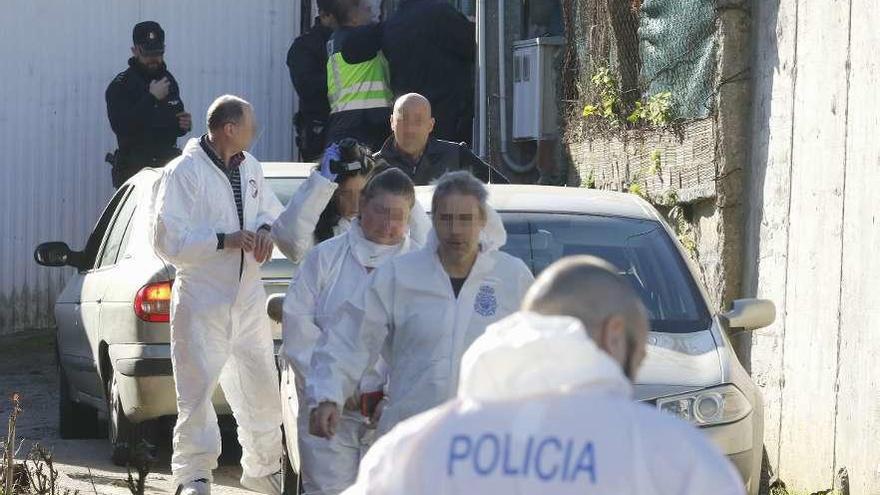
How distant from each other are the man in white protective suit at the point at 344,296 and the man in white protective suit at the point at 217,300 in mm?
1273

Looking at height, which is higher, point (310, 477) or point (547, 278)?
point (547, 278)

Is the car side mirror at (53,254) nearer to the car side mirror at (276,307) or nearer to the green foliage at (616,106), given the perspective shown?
the car side mirror at (276,307)

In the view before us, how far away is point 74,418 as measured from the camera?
1025 centimetres

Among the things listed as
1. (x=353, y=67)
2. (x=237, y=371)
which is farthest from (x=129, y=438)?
(x=353, y=67)

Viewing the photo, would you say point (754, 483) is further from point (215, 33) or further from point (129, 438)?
point (215, 33)

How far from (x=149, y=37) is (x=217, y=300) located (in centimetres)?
598

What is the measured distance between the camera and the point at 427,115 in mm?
8766

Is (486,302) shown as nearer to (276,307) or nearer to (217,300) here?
(276,307)

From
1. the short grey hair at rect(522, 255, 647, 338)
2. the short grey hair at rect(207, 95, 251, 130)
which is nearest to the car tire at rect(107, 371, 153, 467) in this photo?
the short grey hair at rect(207, 95, 251, 130)

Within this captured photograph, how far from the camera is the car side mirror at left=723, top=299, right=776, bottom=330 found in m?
7.10

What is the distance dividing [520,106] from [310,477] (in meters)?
6.56

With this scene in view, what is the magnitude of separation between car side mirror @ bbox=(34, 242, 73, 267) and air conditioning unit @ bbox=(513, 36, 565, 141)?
146 inches

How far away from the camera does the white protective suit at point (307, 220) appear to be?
6890 mm

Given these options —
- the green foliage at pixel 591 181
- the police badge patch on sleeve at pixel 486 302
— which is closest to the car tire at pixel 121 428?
the police badge patch on sleeve at pixel 486 302
